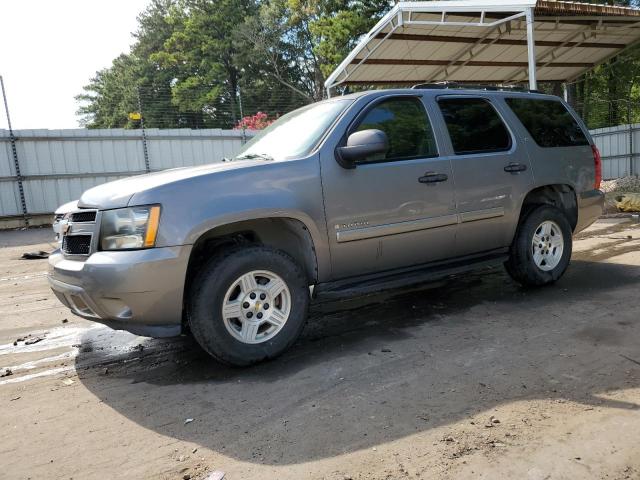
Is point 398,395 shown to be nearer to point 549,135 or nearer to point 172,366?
point 172,366

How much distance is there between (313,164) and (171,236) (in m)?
1.11

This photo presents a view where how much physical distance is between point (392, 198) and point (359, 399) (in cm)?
161

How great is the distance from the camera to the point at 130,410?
2904 mm

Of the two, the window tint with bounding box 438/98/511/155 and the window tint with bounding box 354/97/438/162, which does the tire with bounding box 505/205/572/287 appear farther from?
the window tint with bounding box 354/97/438/162

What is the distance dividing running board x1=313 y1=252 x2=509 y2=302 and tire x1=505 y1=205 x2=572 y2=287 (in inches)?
10.8

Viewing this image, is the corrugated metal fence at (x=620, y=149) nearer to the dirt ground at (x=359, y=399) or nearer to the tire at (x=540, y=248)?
the tire at (x=540, y=248)

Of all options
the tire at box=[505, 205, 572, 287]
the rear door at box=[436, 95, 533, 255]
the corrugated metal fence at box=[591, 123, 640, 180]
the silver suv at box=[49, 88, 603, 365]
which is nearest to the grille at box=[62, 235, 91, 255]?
the silver suv at box=[49, 88, 603, 365]

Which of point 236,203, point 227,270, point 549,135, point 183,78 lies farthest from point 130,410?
point 183,78

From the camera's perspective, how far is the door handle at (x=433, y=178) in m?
4.02

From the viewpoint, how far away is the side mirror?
3.51 metres

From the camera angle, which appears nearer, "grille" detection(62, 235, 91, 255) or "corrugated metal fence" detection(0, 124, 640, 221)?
"grille" detection(62, 235, 91, 255)

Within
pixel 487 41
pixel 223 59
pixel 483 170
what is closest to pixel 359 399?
pixel 483 170

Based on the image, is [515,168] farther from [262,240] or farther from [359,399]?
[359,399]

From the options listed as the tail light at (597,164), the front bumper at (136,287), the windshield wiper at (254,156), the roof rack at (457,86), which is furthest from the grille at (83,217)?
the tail light at (597,164)
